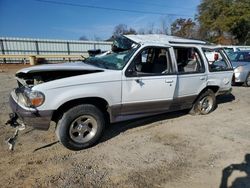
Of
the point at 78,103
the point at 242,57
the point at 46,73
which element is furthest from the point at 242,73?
the point at 46,73

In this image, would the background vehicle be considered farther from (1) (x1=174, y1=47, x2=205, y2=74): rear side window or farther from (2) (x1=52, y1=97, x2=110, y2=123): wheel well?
(2) (x1=52, y1=97, x2=110, y2=123): wheel well

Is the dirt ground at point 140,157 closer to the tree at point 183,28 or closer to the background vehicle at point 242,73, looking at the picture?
the background vehicle at point 242,73

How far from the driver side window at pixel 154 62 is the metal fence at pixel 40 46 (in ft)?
63.7

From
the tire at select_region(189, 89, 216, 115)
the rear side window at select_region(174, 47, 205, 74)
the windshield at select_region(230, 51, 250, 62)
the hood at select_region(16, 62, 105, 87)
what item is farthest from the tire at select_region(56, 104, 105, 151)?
the windshield at select_region(230, 51, 250, 62)

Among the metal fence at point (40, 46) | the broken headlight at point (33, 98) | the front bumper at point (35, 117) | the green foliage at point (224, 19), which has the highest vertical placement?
the green foliage at point (224, 19)

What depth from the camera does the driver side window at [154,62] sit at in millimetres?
5445

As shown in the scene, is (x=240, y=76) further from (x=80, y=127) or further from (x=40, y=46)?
(x=40, y=46)

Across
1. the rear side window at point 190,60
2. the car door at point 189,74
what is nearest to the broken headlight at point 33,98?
the car door at point 189,74

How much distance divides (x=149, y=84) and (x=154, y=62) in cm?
98

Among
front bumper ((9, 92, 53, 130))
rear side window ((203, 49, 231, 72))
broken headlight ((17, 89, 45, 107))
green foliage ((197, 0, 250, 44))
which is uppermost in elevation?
green foliage ((197, 0, 250, 44))

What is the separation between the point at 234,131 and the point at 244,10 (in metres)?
40.6

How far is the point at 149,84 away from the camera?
5.08 metres

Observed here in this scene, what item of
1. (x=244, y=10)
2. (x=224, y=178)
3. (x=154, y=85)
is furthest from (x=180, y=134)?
(x=244, y=10)

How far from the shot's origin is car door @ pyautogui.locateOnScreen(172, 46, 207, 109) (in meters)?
5.72
